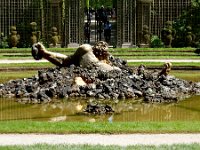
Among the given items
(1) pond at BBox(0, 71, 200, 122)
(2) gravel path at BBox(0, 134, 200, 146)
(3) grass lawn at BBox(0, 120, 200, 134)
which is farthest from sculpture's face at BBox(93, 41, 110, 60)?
(2) gravel path at BBox(0, 134, 200, 146)

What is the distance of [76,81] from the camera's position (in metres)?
18.5

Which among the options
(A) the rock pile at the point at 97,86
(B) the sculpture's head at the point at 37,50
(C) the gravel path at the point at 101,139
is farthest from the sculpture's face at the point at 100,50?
(C) the gravel path at the point at 101,139

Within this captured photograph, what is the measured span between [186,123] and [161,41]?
75.6 ft

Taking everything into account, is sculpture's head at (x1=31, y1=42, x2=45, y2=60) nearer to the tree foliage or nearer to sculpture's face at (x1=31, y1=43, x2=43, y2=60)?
sculpture's face at (x1=31, y1=43, x2=43, y2=60)

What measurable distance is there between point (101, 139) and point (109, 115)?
11.3 feet

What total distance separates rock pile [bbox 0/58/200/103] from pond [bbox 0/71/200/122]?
0.55 m

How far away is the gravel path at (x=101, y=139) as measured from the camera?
1076 centimetres

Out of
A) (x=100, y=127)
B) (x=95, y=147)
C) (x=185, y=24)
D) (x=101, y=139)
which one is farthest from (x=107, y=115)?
(x=185, y=24)

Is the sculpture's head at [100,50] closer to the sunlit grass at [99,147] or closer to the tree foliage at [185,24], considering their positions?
the sunlit grass at [99,147]

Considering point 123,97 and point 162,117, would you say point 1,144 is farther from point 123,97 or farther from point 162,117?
point 123,97

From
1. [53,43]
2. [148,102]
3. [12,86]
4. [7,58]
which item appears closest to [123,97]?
[148,102]

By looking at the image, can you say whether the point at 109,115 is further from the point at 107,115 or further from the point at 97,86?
the point at 97,86

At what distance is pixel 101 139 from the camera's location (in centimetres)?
1112

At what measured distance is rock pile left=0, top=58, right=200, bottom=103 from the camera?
17531 mm
